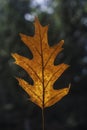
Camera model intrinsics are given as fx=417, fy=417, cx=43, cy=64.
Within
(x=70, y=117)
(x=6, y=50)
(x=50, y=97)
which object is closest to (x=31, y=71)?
(x=50, y=97)

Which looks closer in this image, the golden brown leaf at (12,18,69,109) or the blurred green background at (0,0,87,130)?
the golden brown leaf at (12,18,69,109)

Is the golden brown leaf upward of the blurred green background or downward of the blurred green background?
upward

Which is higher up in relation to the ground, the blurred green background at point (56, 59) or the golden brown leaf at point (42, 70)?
the golden brown leaf at point (42, 70)

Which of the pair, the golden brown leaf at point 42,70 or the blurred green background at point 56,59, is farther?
the blurred green background at point 56,59

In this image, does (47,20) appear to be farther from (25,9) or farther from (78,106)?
(78,106)
